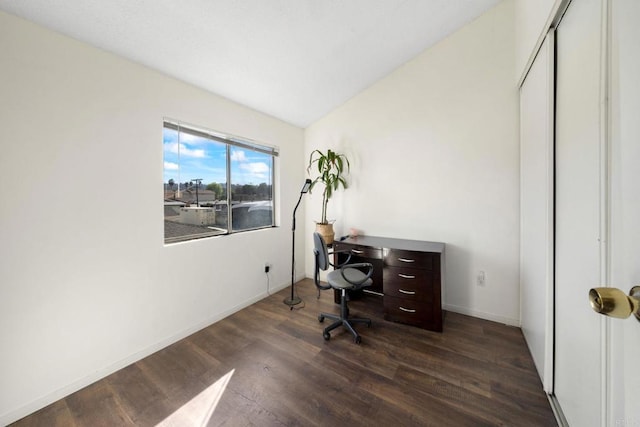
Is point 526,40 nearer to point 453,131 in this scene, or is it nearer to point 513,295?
point 453,131

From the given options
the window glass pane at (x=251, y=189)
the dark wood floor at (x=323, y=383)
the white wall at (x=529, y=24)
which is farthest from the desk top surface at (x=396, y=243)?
the white wall at (x=529, y=24)

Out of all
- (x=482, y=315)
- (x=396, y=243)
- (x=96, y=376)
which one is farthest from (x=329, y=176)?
(x=96, y=376)

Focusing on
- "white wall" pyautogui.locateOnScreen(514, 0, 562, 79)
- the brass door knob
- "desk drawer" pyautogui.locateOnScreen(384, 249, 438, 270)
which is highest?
"white wall" pyautogui.locateOnScreen(514, 0, 562, 79)

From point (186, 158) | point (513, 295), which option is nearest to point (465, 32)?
point (513, 295)

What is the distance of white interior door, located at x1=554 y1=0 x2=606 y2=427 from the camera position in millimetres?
959

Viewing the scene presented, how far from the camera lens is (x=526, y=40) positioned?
1765 millimetres

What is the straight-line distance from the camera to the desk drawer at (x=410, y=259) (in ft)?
7.00

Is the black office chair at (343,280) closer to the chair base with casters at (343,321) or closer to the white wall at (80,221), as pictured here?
the chair base with casters at (343,321)

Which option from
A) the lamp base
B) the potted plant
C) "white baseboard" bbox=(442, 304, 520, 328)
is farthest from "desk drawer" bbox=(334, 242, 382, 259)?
"white baseboard" bbox=(442, 304, 520, 328)

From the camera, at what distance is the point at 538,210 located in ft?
5.19

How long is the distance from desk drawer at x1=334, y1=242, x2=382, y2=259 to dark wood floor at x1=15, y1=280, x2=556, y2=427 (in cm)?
71

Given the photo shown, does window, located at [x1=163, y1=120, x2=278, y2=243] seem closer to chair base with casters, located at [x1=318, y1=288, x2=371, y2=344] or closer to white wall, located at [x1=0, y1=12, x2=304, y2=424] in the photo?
white wall, located at [x1=0, y1=12, x2=304, y2=424]

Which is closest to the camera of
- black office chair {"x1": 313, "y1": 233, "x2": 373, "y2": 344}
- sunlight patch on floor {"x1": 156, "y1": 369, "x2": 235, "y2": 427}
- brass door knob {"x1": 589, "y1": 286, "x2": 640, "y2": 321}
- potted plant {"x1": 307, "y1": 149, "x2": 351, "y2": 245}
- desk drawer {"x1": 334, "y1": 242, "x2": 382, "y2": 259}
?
brass door knob {"x1": 589, "y1": 286, "x2": 640, "y2": 321}

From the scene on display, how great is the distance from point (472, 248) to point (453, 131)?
1265mm
